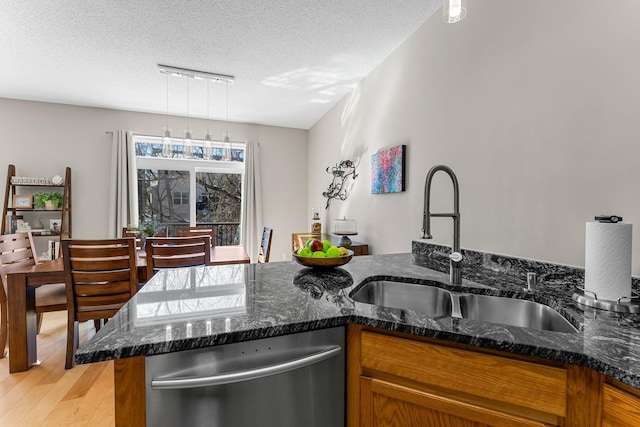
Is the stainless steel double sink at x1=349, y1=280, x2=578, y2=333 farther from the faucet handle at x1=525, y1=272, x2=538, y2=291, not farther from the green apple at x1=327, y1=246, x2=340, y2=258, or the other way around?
the green apple at x1=327, y1=246, x2=340, y2=258

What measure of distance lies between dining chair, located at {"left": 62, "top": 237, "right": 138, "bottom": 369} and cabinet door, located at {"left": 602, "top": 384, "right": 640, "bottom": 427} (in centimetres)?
246

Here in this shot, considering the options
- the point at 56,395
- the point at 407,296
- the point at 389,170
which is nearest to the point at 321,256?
the point at 407,296

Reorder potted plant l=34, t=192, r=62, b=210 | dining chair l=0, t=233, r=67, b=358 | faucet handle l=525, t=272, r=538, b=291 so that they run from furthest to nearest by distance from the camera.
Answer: potted plant l=34, t=192, r=62, b=210
dining chair l=0, t=233, r=67, b=358
faucet handle l=525, t=272, r=538, b=291

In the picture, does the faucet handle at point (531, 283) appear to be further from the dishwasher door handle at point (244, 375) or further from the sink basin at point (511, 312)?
the dishwasher door handle at point (244, 375)

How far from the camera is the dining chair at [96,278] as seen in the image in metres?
2.07

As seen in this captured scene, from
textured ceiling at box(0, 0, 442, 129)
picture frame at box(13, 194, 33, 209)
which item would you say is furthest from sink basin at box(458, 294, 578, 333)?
picture frame at box(13, 194, 33, 209)

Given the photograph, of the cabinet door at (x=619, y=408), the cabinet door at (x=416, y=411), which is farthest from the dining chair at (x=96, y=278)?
the cabinet door at (x=619, y=408)

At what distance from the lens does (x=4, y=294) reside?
2.29 m

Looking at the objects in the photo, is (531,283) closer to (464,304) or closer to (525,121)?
(464,304)

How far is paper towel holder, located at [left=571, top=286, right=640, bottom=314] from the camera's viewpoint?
0.91m

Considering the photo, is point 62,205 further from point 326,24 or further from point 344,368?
point 344,368

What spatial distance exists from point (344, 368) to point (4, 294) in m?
2.84

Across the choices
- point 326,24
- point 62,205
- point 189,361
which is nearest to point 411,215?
point 326,24

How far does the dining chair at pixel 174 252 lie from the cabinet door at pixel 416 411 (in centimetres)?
187
